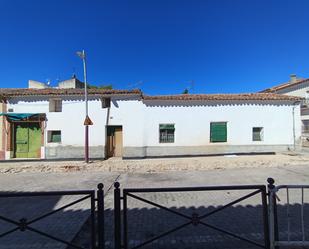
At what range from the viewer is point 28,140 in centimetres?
1622

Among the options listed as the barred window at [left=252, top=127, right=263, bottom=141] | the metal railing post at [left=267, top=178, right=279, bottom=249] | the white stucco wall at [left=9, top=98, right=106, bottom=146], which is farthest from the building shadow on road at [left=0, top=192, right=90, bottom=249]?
the barred window at [left=252, top=127, right=263, bottom=141]

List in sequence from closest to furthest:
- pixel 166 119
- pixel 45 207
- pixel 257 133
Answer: pixel 45 207, pixel 166 119, pixel 257 133

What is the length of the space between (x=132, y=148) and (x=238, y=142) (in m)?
6.94

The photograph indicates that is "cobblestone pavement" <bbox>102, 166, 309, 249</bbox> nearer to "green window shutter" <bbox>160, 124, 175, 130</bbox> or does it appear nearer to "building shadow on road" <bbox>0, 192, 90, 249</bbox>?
"building shadow on road" <bbox>0, 192, 90, 249</bbox>

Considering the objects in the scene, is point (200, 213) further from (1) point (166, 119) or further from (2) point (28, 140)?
(2) point (28, 140)

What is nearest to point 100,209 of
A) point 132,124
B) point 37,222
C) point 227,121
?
point 37,222

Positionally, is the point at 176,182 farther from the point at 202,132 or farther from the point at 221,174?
the point at 202,132

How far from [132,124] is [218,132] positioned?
561 cm

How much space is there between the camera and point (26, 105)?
1608cm

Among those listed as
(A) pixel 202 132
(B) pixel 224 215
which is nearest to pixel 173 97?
(A) pixel 202 132

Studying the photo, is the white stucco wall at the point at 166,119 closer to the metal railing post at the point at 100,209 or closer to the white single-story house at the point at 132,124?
Result: the white single-story house at the point at 132,124

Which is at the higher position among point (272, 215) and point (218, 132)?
Result: point (218, 132)

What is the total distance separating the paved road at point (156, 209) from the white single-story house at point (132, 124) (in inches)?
194

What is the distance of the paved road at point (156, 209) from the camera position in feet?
14.1
